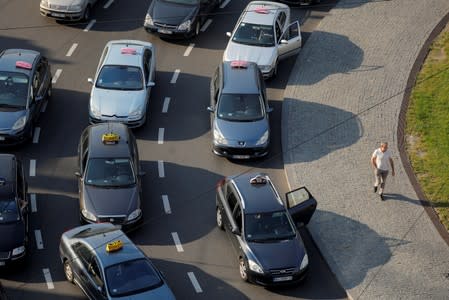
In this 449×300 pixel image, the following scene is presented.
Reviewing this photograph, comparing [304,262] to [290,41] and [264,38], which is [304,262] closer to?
[264,38]

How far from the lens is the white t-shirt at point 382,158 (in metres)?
29.7

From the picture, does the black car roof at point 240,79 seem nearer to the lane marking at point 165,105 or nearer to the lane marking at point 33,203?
the lane marking at point 165,105

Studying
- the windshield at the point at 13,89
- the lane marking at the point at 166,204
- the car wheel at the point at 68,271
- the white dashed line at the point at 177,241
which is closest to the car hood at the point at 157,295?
the car wheel at the point at 68,271

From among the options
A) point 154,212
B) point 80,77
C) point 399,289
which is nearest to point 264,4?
point 80,77

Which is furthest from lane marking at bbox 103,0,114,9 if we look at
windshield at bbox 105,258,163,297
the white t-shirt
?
windshield at bbox 105,258,163,297

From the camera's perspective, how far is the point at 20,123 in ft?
102

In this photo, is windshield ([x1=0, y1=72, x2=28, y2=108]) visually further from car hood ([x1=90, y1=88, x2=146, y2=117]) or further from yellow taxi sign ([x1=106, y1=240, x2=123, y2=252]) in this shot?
yellow taxi sign ([x1=106, y1=240, x2=123, y2=252])

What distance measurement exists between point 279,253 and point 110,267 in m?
4.27

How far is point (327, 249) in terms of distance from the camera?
28.3 m

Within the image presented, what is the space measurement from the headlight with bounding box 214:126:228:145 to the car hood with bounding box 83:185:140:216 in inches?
146

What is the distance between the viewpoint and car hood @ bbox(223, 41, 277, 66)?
35.2 m

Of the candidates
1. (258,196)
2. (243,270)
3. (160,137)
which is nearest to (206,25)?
(160,137)

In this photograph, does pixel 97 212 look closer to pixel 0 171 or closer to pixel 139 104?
pixel 0 171

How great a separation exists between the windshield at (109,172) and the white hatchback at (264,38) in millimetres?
7485
